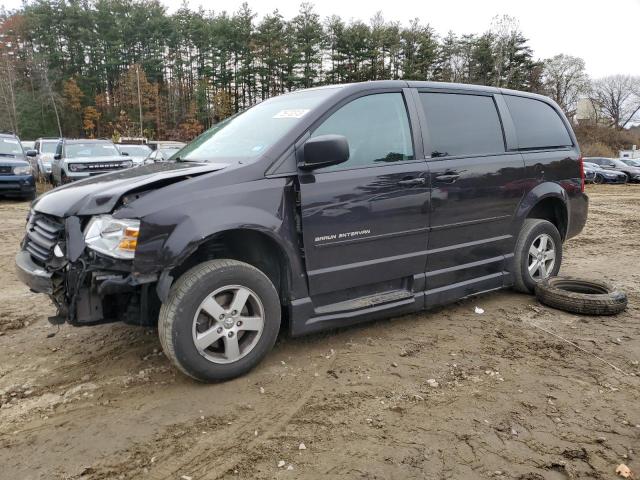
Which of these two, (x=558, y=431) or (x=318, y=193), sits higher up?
(x=318, y=193)

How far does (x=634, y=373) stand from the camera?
10.7ft

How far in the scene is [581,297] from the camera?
4402mm

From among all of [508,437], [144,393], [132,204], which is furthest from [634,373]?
[132,204]

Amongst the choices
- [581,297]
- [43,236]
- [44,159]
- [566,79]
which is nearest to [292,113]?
[43,236]

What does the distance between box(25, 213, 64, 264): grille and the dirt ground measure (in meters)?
0.82

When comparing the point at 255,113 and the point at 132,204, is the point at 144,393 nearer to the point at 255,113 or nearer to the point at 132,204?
the point at 132,204

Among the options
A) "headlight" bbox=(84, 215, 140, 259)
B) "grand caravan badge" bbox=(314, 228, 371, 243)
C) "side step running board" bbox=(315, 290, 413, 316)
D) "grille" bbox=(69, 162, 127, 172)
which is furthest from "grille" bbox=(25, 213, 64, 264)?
"grille" bbox=(69, 162, 127, 172)

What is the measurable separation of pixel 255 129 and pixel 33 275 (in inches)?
72.5

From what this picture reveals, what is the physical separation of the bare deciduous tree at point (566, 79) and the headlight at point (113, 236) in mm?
67845

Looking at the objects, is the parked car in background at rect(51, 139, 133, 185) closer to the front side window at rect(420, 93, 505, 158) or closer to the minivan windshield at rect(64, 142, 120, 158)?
the minivan windshield at rect(64, 142, 120, 158)

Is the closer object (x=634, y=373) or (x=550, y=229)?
(x=634, y=373)

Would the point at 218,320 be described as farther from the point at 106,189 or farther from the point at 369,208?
the point at 369,208

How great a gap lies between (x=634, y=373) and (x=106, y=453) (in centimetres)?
332

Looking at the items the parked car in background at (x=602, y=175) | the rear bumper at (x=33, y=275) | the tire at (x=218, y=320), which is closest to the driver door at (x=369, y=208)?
the tire at (x=218, y=320)
